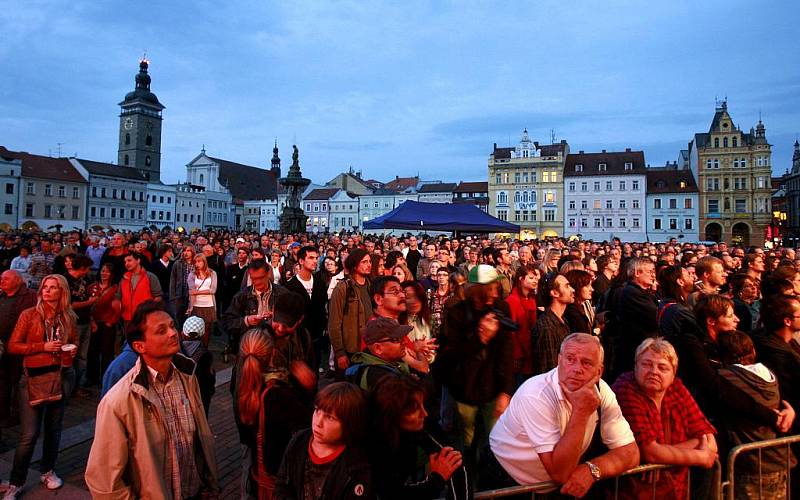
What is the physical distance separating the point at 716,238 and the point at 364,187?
52.1 meters

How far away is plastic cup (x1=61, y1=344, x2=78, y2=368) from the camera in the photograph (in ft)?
13.6

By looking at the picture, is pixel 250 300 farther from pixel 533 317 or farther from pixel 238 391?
pixel 533 317

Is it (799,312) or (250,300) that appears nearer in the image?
(799,312)

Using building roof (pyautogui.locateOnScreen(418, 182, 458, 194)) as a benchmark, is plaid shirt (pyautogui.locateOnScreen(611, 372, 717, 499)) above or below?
below

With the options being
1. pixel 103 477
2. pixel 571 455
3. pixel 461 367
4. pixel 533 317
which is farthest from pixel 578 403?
pixel 533 317

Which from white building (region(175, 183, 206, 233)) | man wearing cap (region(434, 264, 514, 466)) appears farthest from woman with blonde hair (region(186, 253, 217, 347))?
white building (region(175, 183, 206, 233))

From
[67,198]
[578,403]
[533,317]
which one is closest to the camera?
[578,403]

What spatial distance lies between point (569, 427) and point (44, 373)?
421 centimetres

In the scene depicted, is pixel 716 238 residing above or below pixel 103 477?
above

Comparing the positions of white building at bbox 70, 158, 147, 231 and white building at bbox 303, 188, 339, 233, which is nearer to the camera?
white building at bbox 70, 158, 147, 231

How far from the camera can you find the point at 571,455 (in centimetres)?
250

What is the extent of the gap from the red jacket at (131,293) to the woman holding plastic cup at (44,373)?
220cm

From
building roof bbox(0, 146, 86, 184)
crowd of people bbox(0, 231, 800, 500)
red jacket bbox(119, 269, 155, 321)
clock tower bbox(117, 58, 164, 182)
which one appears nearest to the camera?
crowd of people bbox(0, 231, 800, 500)

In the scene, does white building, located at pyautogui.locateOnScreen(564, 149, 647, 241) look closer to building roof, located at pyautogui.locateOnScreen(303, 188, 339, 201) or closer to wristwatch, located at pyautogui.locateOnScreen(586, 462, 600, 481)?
building roof, located at pyautogui.locateOnScreen(303, 188, 339, 201)
